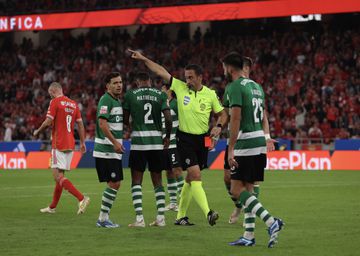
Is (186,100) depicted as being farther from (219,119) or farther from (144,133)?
(144,133)

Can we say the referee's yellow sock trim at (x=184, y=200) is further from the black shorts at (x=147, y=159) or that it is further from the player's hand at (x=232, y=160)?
the player's hand at (x=232, y=160)

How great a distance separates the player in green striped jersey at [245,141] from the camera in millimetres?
11102

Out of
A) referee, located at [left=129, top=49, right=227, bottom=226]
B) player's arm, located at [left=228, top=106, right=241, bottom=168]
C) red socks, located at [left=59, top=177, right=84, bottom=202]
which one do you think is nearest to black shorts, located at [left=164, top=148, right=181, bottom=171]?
referee, located at [left=129, top=49, right=227, bottom=226]

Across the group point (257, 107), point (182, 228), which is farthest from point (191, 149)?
point (257, 107)

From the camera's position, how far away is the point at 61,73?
49.2 metres

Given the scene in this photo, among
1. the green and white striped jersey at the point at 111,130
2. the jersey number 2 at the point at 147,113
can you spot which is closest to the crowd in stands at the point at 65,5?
the jersey number 2 at the point at 147,113

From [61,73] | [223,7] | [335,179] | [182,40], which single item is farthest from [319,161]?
[61,73]

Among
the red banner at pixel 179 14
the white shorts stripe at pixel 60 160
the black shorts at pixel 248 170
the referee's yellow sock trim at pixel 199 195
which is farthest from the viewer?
the red banner at pixel 179 14

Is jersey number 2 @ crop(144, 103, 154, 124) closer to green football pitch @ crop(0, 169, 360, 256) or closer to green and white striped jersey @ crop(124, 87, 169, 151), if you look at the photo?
green and white striped jersey @ crop(124, 87, 169, 151)

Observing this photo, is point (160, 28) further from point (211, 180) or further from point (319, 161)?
point (211, 180)

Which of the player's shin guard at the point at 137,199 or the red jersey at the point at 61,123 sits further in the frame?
the red jersey at the point at 61,123

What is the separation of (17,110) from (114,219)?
32031 millimetres

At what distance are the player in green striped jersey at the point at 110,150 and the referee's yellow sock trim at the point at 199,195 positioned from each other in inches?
46.4

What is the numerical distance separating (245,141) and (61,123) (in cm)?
629
